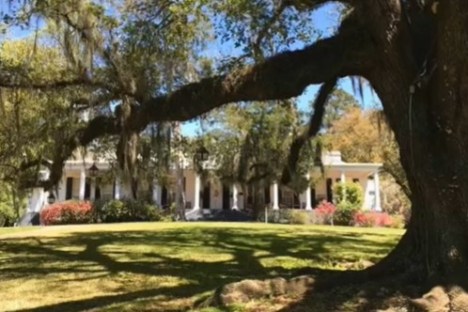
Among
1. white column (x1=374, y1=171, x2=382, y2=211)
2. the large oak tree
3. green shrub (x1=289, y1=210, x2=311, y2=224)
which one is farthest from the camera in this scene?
white column (x1=374, y1=171, x2=382, y2=211)

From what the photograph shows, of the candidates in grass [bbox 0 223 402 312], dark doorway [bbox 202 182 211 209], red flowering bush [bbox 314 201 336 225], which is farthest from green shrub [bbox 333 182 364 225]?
grass [bbox 0 223 402 312]

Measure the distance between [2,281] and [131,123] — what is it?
331cm

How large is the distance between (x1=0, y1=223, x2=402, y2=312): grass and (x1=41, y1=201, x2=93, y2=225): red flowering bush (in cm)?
1236

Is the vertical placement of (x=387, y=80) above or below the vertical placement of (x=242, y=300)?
above

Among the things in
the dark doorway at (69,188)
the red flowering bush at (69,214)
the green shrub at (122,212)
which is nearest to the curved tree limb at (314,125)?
the green shrub at (122,212)

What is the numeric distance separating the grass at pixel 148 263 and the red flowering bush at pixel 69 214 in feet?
40.6

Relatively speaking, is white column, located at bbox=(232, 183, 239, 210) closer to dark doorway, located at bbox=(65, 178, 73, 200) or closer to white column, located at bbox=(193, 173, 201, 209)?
white column, located at bbox=(193, 173, 201, 209)

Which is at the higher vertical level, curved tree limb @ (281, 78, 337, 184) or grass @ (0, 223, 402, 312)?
curved tree limb @ (281, 78, 337, 184)

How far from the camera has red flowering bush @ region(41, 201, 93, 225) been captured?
30.0 m

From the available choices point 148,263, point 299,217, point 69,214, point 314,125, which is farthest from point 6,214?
point 314,125

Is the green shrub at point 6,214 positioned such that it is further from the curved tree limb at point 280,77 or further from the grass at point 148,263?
the curved tree limb at point 280,77

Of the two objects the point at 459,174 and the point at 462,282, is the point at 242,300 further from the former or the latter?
the point at 459,174

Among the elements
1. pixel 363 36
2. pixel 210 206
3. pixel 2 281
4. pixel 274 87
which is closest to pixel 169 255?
pixel 2 281

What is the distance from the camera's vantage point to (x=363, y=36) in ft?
26.2
